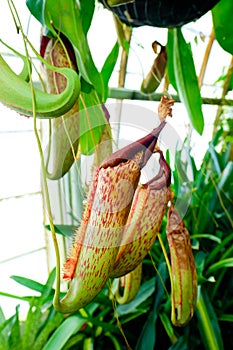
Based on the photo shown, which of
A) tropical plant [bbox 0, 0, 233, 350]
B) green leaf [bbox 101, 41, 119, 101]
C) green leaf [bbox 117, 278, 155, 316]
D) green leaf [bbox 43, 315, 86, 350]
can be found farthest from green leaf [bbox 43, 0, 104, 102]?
green leaf [bbox 117, 278, 155, 316]

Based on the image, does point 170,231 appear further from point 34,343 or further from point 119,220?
point 34,343

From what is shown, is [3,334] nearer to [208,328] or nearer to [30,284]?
[30,284]

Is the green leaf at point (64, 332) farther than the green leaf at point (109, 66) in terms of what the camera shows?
Yes

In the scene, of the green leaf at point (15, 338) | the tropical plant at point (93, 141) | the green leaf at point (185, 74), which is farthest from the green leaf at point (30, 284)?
the green leaf at point (185, 74)

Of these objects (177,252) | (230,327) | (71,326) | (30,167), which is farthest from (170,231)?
(30,167)

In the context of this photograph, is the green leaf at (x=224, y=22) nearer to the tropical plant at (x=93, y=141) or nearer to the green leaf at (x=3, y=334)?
the tropical plant at (x=93, y=141)

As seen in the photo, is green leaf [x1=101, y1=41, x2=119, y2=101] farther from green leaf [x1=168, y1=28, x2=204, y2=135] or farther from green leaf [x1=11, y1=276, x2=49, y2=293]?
green leaf [x1=11, y1=276, x2=49, y2=293]

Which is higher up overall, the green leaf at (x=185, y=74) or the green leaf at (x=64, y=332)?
the green leaf at (x=185, y=74)
